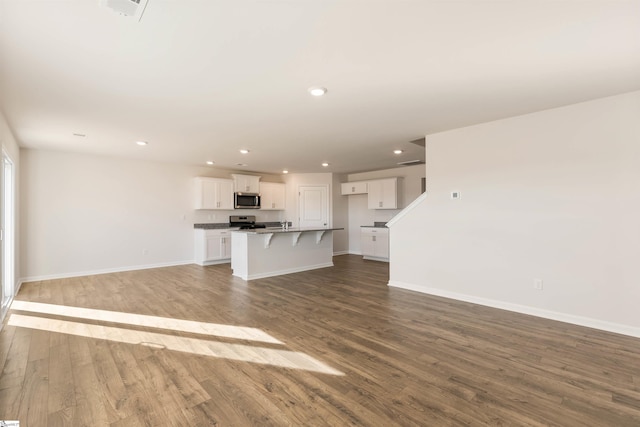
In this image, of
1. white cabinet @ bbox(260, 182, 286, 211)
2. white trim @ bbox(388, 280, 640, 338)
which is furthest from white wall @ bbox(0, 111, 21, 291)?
white trim @ bbox(388, 280, 640, 338)

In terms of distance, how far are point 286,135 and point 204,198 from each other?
12.0 ft

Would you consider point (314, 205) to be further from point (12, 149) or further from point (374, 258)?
point (12, 149)

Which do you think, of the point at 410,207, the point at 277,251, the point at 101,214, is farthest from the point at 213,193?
the point at 410,207

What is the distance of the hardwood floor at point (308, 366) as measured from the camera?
184cm

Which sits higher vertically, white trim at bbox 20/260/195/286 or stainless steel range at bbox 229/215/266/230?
stainless steel range at bbox 229/215/266/230

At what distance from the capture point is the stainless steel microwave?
7.80 m

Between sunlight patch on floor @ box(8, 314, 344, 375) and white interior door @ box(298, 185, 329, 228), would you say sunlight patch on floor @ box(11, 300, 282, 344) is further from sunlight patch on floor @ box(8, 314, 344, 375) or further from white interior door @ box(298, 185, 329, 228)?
white interior door @ box(298, 185, 329, 228)

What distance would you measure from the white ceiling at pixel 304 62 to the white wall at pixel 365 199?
350cm

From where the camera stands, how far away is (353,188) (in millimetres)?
8641

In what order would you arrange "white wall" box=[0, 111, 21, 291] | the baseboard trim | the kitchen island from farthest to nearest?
the kitchen island < the baseboard trim < "white wall" box=[0, 111, 21, 291]

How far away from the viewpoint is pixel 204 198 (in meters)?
7.23

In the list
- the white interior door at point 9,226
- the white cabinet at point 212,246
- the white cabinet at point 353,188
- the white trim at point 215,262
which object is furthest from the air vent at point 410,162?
the white interior door at point 9,226

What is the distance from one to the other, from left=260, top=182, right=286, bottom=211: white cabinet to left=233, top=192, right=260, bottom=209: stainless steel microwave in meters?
0.26

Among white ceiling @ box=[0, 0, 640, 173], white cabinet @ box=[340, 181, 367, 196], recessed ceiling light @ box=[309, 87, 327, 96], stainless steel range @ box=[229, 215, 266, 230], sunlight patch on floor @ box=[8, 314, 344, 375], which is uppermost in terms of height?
white ceiling @ box=[0, 0, 640, 173]
